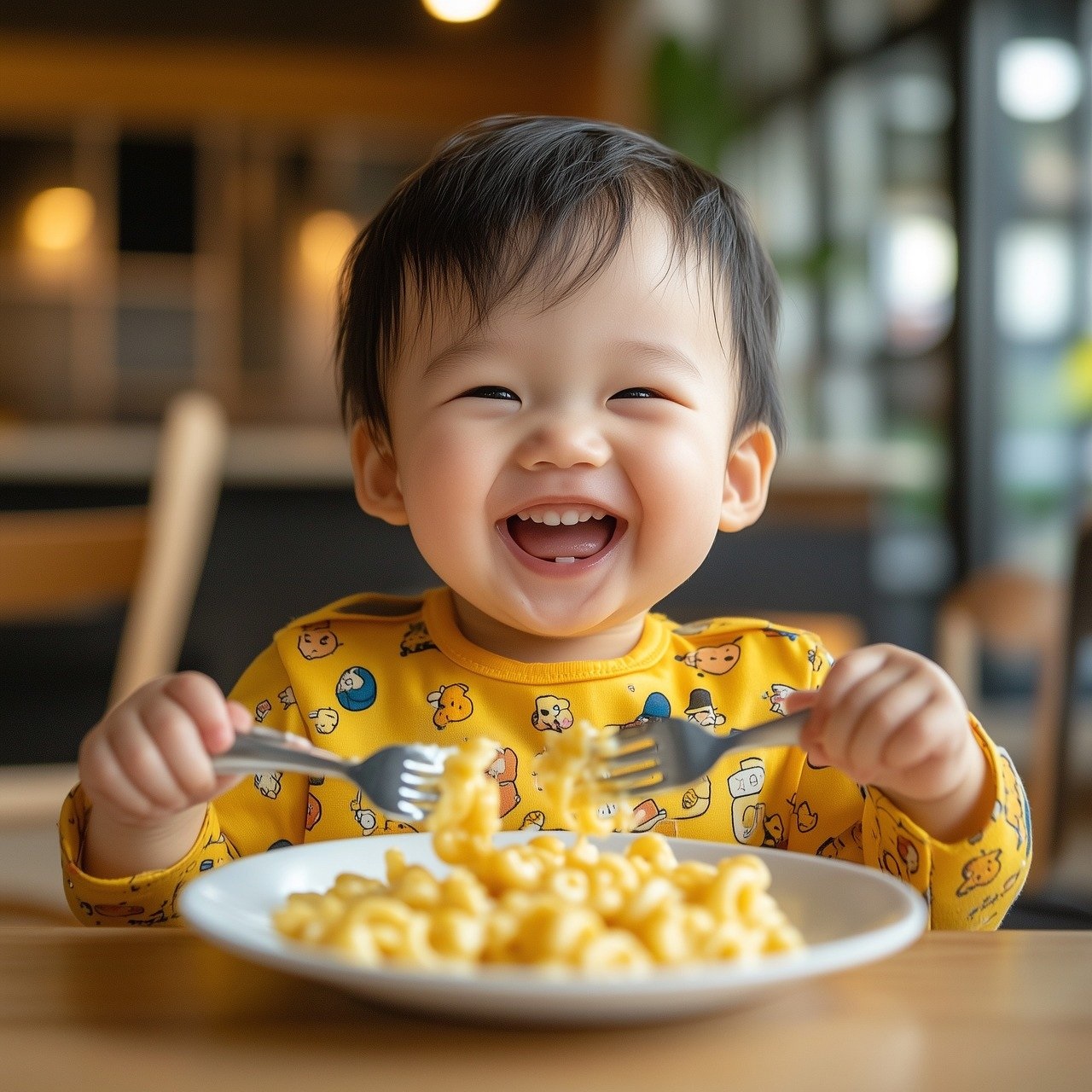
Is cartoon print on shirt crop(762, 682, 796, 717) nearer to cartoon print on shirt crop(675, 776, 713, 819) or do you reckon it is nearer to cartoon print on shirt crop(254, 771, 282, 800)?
cartoon print on shirt crop(675, 776, 713, 819)

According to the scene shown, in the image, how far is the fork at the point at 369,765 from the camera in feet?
2.13

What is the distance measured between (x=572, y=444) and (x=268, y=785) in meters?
0.31

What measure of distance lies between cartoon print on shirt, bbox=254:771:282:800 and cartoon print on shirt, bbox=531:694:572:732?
177mm

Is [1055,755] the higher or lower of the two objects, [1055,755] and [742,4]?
the lower

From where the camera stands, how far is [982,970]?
596 mm

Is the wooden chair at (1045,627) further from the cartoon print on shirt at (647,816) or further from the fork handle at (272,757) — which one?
the fork handle at (272,757)

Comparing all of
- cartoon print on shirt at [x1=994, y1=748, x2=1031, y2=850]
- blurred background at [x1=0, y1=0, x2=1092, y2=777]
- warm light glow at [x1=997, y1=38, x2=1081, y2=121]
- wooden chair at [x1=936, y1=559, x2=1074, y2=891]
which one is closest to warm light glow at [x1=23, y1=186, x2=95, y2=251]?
blurred background at [x1=0, y1=0, x2=1092, y2=777]

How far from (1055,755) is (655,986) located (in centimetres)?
149

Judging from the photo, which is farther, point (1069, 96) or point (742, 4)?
point (742, 4)

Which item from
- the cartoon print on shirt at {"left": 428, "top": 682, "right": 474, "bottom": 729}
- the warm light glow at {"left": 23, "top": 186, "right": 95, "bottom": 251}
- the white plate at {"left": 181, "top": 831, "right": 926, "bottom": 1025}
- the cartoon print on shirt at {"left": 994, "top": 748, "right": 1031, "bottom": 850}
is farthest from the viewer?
the warm light glow at {"left": 23, "top": 186, "right": 95, "bottom": 251}

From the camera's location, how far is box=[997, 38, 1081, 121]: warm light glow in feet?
14.1

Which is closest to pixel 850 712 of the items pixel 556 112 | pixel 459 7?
pixel 459 7

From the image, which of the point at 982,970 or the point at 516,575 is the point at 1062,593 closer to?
the point at 516,575

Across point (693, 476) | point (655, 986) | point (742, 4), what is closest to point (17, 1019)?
point (655, 986)
